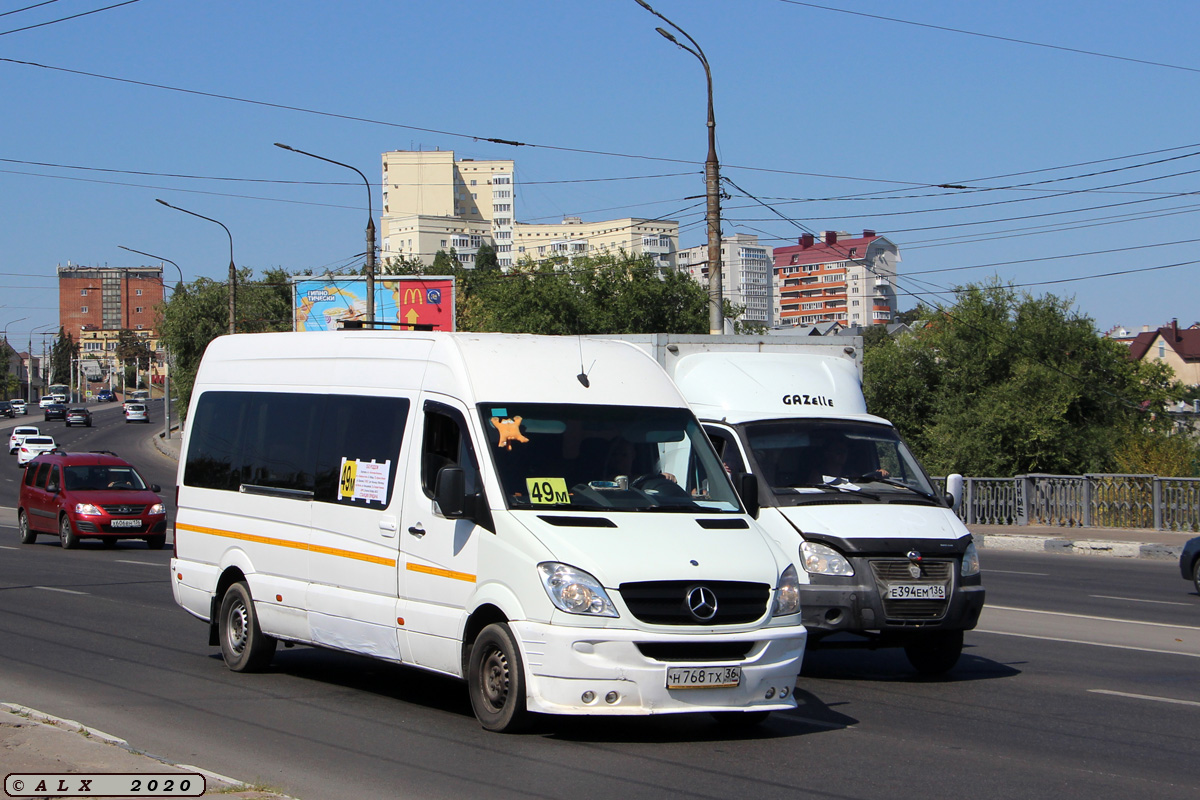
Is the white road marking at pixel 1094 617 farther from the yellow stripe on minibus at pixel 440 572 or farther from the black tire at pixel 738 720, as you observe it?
the yellow stripe on minibus at pixel 440 572

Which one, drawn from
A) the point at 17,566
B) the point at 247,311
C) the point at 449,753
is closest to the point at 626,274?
the point at 247,311

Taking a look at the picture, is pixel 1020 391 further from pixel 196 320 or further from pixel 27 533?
pixel 196 320

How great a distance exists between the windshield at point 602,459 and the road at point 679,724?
1416 mm

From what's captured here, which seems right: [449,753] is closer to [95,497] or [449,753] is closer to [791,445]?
[791,445]

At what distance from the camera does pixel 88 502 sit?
2417 cm

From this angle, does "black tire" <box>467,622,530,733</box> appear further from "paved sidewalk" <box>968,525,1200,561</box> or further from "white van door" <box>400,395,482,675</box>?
"paved sidewalk" <box>968,525,1200,561</box>

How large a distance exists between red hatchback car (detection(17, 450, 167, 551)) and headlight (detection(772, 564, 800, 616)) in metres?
19.0

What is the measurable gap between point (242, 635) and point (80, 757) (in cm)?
401

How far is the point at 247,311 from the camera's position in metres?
72.1

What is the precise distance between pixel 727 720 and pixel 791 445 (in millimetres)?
3301

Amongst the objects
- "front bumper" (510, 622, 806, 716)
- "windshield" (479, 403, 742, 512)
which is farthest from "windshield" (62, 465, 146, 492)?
"front bumper" (510, 622, 806, 716)

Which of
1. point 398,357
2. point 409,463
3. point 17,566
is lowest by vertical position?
point 17,566

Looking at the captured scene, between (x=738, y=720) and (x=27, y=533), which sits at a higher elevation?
(x=738, y=720)

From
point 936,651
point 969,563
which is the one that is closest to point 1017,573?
point 936,651
